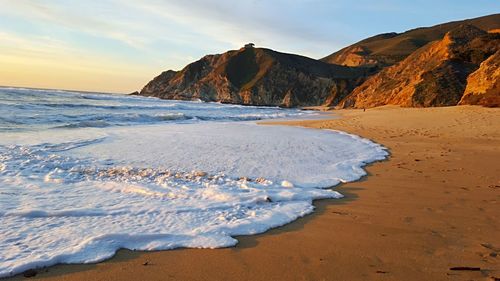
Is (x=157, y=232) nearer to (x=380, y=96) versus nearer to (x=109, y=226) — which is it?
(x=109, y=226)

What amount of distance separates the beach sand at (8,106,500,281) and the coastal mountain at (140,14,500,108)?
17.1 metres

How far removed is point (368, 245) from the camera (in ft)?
10.4

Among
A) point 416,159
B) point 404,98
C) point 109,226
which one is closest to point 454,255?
point 109,226

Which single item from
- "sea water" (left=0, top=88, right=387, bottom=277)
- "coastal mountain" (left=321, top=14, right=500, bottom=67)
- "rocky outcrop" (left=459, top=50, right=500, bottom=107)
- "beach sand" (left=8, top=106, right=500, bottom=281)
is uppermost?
"coastal mountain" (left=321, top=14, right=500, bottom=67)

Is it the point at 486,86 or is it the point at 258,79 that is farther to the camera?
the point at 258,79

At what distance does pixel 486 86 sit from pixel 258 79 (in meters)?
68.3

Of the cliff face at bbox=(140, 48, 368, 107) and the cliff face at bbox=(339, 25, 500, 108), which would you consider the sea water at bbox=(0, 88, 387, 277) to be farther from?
the cliff face at bbox=(140, 48, 368, 107)

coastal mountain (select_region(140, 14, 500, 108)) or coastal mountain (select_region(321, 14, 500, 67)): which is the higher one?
coastal mountain (select_region(321, 14, 500, 67))

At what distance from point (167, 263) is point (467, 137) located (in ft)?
36.0

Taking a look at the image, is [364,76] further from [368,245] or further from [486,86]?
[368,245]

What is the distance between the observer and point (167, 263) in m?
2.82

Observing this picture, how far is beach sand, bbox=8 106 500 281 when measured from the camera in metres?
2.65

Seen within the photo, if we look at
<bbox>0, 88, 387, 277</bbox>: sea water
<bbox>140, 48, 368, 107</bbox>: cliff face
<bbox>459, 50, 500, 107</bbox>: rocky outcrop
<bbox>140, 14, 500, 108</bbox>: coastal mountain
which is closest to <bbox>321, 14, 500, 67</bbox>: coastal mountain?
<bbox>140, 14, 500, 108</bbox>: coastal mountain

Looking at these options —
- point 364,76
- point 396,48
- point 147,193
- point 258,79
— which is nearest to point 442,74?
point 147,193
